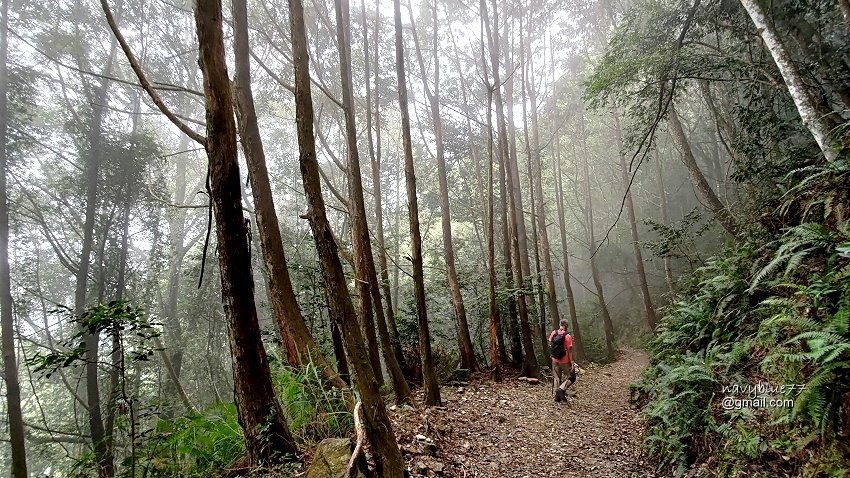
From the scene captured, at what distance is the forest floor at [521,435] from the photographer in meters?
4.46

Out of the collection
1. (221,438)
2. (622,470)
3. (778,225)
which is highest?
(778,225)

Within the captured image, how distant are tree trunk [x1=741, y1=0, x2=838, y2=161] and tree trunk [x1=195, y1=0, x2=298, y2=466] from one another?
6.18 metres

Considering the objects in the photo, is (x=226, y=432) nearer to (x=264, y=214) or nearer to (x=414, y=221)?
(x=264, y=214)

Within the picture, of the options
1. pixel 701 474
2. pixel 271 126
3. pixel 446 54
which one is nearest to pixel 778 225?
pixel 701 474

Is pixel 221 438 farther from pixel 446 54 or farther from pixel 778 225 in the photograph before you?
pixel 446 54

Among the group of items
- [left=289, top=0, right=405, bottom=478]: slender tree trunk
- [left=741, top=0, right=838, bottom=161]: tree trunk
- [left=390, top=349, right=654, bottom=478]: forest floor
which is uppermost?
[left=741, top=0, right=838, bottom=161]: tree trunk

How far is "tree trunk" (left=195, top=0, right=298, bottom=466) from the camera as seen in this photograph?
337cm

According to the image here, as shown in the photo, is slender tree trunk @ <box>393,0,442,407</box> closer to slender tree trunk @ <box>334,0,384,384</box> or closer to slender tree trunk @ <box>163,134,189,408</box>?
slender tree trunk @ <box>334,0,384,384</box>

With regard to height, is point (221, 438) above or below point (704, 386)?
above

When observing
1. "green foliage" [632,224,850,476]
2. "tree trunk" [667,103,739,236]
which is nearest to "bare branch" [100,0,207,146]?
"green foliage" [632,224,850,476]

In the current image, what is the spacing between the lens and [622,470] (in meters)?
4.39

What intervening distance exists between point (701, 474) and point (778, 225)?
3.95 metres

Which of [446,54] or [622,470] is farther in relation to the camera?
[446,54]

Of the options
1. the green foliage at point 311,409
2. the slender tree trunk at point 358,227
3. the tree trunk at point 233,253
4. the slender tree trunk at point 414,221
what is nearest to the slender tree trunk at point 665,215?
the slender tree trunk at point 414,221
